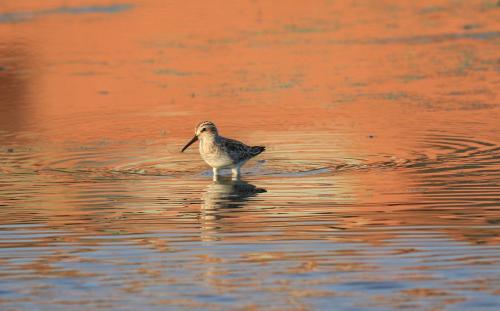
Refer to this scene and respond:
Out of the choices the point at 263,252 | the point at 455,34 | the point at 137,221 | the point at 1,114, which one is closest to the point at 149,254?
the point at 263,252

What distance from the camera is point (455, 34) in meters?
27.5

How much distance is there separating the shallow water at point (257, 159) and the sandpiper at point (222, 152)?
0.22 meters

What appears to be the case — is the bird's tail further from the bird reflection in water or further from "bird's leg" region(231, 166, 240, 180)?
the bird reflection in water

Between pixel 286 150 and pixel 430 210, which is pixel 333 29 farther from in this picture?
pixel 430 210

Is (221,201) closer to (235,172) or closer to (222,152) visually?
(222,152)

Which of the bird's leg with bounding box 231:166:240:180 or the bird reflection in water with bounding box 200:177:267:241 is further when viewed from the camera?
the bird's leg with bounding box 231:166:240:180

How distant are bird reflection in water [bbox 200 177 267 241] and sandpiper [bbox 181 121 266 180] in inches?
9.5

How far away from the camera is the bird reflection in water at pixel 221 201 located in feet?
37.6

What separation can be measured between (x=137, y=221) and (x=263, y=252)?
207 centimetres

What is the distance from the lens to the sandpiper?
1543 cm

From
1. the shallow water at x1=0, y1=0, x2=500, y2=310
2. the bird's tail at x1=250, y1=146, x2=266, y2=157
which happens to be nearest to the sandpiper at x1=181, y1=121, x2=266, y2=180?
the bird's tail at x1=250, y1=146, x2=266, y2=157

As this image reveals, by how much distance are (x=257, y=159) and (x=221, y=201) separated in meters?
3.32

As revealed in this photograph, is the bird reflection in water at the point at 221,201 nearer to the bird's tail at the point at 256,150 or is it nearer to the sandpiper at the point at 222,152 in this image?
the sandpiper at the point at 222,152

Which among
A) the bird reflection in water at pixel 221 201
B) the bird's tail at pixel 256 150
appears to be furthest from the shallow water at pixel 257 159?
the bird's tail at pixel 256 150
